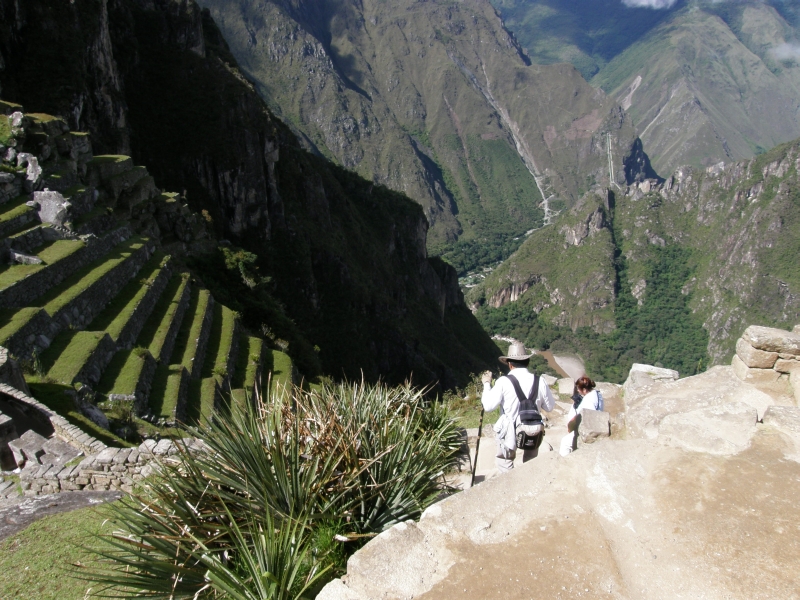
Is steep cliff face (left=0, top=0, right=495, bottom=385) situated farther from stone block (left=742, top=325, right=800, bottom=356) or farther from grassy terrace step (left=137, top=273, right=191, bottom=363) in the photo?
stone block (left=742, top=325, right=800, bottom=356)

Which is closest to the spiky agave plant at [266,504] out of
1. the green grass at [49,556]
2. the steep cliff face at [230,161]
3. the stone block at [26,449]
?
the green grass at [49,556]

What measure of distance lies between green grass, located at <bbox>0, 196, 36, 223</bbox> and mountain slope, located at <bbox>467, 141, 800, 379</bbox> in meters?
112

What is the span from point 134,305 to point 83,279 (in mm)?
1727

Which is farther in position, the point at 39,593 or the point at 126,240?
the point at 126,240

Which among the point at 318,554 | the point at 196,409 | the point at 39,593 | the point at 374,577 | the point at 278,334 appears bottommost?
the point at 278,334

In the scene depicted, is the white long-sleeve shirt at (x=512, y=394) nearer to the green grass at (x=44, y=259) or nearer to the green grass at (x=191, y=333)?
the green grass at (x=191, y=333)

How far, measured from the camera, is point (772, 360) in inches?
289

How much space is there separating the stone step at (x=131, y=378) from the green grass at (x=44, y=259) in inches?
148

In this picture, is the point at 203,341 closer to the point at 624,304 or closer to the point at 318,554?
the point at 318,554

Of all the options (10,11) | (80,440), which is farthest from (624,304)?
(80,440)

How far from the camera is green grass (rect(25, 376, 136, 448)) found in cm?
1025

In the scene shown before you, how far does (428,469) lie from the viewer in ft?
21.2

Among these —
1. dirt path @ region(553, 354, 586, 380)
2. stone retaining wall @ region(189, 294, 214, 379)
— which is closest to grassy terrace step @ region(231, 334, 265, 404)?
stone retaining wall @ region(189, 294, 214, 379)

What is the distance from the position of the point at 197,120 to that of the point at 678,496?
171 ft
